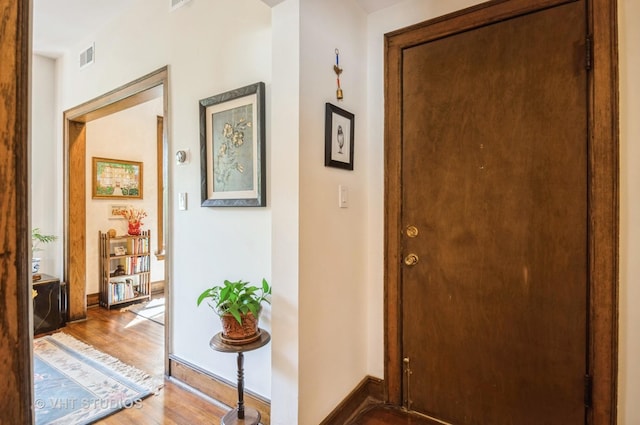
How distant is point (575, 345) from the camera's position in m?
1.44

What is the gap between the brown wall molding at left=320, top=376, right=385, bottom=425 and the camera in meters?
1.69

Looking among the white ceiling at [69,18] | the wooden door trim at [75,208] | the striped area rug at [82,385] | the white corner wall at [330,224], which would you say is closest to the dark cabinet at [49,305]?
the wooden door trim at [75,208]

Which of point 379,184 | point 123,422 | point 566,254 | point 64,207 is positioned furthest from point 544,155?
point 64,207

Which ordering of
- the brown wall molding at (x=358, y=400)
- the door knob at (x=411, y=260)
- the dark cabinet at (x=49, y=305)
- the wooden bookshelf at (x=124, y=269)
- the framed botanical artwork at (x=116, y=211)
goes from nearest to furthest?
the brown wall molding at (x=358, y=400) → the door knob at (x=411, y=260) → the dark cabinet at (x=49, y=305) → the wooden bookshelf at (x=124, y=269) → the framed botanical artwork at (x=116, y=211)

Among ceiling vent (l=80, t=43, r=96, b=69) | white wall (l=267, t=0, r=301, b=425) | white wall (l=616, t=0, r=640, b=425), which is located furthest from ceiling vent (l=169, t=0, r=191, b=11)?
white wall (l=616, t=0, r=640, b=425)

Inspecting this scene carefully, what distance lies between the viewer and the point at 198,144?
2045 mm

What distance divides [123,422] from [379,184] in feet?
6.24

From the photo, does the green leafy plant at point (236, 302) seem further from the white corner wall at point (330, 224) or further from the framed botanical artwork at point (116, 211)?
the framed botanical artwork at point (116, 211)

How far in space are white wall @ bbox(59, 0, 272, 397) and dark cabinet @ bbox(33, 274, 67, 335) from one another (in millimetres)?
1758

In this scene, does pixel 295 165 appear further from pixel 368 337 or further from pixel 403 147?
pixel 368 337

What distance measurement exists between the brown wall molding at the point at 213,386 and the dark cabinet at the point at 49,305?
1.76 m

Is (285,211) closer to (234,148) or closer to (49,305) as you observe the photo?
(234,148)

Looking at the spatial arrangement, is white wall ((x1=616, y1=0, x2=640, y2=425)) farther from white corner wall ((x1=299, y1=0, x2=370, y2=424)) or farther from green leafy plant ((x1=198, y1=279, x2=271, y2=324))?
green leafy plant ((x1=198, y1=279, x2=271, y2=324))

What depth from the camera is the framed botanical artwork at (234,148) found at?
68.5 inches
